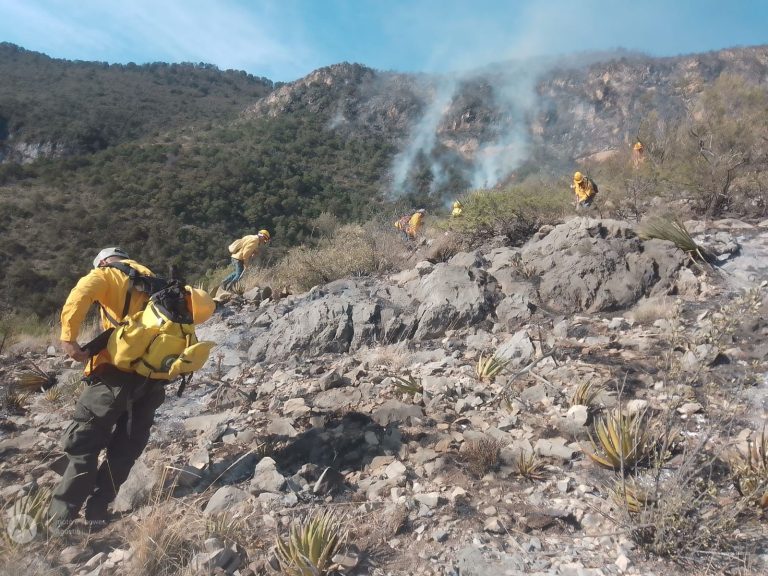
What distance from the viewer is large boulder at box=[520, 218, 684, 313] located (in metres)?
4.79

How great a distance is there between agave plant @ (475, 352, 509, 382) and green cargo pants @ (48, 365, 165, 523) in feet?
7.33

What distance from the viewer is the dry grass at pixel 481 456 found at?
262 cm

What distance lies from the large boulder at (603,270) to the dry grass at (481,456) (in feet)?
8.40

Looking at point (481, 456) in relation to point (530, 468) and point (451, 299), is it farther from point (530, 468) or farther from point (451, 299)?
point (451, 299)

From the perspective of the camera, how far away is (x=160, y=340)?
97.5 inches

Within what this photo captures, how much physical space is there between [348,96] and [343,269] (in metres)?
55.0

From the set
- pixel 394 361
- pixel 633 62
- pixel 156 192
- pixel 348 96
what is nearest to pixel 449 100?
pixel 348 96

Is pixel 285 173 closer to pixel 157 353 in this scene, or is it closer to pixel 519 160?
pixel 519 160

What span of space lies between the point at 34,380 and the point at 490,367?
439 centimetres

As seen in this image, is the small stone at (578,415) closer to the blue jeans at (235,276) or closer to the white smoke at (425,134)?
the blue jeans at (235,276)

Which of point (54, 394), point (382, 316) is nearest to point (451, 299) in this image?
point (382, 316)

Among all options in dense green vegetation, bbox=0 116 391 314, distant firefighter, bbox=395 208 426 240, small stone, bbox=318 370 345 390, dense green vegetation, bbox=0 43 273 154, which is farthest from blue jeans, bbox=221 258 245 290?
dense green vegetation, bbox=0 43 273 154

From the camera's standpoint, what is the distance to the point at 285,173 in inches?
1454

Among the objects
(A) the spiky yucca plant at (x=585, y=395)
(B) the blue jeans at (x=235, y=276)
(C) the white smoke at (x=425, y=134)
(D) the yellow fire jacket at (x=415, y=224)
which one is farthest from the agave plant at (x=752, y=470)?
(C) the white smoke at (x=425, y=134)
